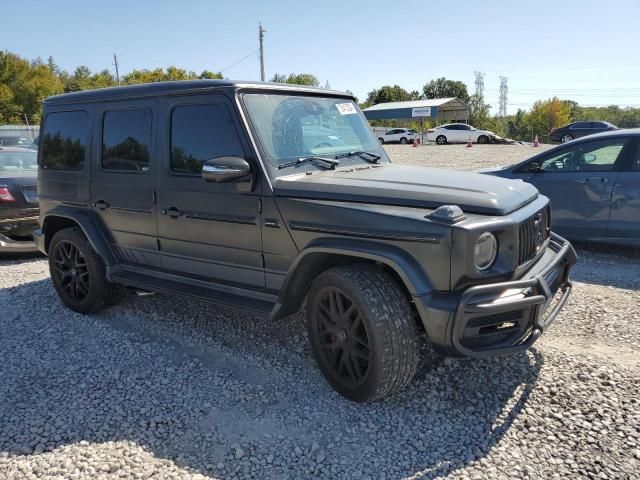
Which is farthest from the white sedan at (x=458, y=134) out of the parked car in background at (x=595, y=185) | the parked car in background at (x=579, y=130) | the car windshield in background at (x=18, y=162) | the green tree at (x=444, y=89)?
the green tree at (x=444, y=89)

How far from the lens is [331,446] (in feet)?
9.45

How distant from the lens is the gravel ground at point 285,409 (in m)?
2.74

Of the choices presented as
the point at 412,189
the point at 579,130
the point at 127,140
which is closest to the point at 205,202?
the point at 127,140

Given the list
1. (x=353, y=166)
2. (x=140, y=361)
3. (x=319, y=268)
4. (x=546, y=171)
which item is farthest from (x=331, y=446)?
(x=546, y=171)

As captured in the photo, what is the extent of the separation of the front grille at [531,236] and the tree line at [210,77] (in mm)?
27664

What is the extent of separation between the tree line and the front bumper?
92.6 feet

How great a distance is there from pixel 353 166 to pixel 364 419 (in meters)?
1.82

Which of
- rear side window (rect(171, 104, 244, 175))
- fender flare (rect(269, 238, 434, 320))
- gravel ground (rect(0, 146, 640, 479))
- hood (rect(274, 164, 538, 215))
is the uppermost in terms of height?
rear side window (rect(171, 104, 244, 175))

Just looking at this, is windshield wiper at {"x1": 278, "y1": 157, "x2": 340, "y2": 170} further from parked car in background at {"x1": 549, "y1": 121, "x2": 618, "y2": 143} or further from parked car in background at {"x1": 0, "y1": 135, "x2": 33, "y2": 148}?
parked car in background at {"x1": 549, "y1": 121, "x2": 618, "y2": 143}

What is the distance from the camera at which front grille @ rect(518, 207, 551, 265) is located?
3079 mm

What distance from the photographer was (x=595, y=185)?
251 inches

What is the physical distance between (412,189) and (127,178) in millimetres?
2490

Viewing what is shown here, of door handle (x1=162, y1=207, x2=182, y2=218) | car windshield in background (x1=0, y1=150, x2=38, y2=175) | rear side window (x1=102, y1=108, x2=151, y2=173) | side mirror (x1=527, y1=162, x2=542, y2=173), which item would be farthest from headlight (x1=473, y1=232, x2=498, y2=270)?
car windshield in background (x1=0, y1=150, x2=38, y2=175)

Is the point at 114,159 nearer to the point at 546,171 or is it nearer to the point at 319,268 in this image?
the point at 319,268
